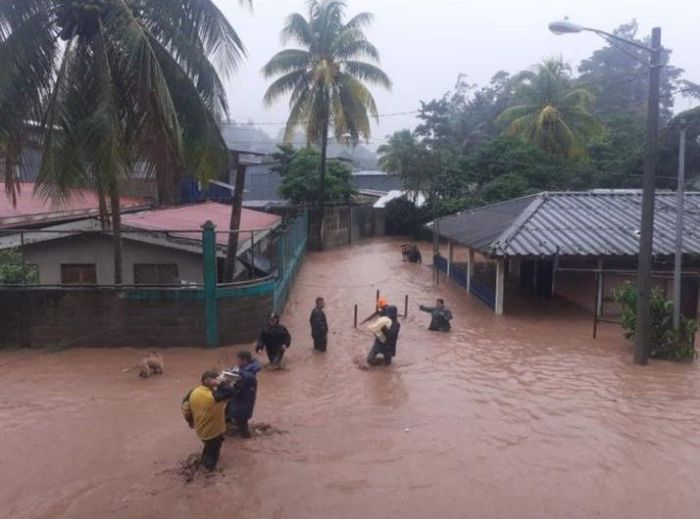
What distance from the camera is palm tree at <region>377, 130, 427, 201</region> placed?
126 ft

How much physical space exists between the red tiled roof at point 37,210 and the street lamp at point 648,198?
11535 mm

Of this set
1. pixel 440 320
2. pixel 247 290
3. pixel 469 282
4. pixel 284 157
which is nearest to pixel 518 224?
pixel 469 282

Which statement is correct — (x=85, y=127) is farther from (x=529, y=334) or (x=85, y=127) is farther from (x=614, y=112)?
(x=614, y=112)

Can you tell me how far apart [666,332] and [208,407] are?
9675 mm

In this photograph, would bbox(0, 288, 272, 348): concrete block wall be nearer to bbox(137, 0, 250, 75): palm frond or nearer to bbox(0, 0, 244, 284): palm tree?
bbox(0, 0, 244, 284): palm tree

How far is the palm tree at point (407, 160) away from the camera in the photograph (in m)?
38.3

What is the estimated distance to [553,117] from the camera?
34.9m

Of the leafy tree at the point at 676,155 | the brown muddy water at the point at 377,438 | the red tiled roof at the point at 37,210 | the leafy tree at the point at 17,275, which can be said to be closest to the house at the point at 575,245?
the brown muddy water at the point at 377,438

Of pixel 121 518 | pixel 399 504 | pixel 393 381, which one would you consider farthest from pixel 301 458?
pixel 393 381

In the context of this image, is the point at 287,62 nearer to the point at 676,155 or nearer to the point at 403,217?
the point at 403,217

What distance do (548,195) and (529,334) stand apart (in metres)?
7.47

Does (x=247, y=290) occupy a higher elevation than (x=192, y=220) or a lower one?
lower

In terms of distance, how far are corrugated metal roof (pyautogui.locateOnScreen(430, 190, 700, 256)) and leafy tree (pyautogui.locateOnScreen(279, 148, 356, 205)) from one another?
45.7 feet

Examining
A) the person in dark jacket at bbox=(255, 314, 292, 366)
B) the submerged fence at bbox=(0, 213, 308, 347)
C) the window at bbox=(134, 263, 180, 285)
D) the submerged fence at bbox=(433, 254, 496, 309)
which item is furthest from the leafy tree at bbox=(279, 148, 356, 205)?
the person in dark jacket at bbox=(255, 314, 292, 366)
